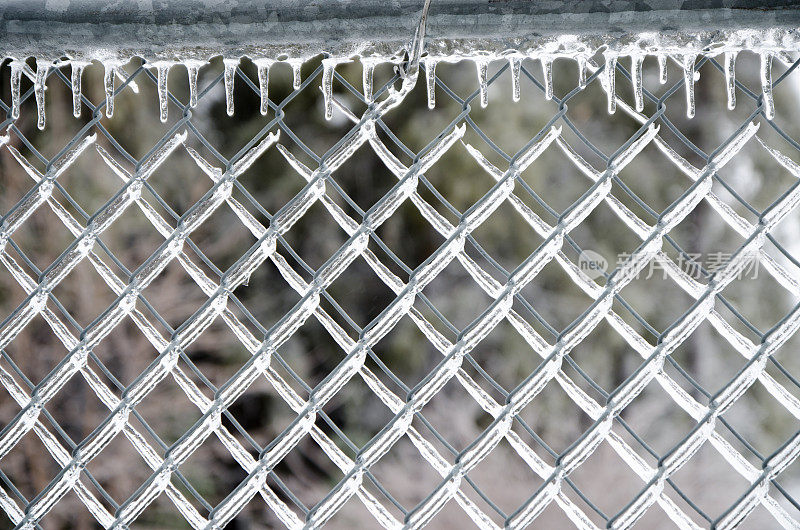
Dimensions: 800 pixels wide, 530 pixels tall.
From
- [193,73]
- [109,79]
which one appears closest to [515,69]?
[193,73]

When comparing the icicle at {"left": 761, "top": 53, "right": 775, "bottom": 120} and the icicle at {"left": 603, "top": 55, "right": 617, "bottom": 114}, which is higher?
the icicle at {"left": 603, "top": 55, "right": 617, "bottom": 114}

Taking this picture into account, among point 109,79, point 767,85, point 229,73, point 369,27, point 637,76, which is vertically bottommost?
point 767,85

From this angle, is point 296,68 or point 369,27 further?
point 296,68

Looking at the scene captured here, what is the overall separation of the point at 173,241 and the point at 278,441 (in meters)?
0.30

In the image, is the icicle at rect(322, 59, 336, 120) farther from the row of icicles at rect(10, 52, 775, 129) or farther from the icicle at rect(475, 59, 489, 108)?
the icicle at rect(475, 59, 489, 108)

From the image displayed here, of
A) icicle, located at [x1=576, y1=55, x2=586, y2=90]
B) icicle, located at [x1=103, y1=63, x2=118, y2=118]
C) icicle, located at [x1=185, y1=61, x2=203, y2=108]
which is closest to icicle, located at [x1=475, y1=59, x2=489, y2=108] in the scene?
icicle, located at [x1=576, y1=55, x2=586, y2=90]

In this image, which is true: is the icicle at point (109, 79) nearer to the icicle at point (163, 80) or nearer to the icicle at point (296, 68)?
the icicle at point (163, 80)

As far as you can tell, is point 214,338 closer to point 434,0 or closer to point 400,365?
point 400,365

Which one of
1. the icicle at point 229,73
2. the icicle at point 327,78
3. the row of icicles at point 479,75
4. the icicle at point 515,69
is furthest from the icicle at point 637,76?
the icicle at point 229,73

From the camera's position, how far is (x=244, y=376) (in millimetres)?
919

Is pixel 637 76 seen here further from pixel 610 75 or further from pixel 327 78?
pixel 327 78

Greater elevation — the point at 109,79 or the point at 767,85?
the point at 109,79

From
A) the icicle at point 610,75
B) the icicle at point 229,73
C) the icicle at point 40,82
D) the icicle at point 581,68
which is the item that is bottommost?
the icicle at point 610,75

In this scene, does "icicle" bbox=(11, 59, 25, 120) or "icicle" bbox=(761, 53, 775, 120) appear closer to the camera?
"icicle" bbox=(761, 53, 775, 120)
